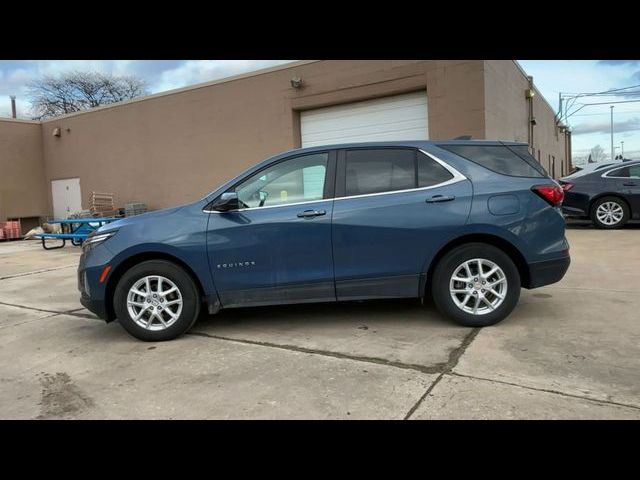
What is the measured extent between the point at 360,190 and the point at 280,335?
156 cm

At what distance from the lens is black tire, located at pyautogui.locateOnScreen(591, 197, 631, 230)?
11.7m

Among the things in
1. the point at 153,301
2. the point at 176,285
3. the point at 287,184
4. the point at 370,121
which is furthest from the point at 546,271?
the point at 370,121

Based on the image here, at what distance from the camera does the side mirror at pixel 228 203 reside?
471 cm

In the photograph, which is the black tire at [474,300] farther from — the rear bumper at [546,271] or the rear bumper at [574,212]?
the rear bumper at [574,212]

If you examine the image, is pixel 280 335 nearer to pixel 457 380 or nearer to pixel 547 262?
pixel 457 380

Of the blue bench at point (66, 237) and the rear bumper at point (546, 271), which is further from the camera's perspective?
the blue bench at point (66, 237)

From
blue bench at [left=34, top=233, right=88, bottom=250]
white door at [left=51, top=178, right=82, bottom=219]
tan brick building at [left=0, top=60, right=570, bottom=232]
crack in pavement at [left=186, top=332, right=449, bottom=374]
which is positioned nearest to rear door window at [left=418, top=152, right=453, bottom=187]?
crack in pavement at [left=186, top=332, right=449, bottom=374]

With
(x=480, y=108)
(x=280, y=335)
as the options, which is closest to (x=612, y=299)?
(x=280, y=335)

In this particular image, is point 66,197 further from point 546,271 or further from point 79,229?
point 546,271

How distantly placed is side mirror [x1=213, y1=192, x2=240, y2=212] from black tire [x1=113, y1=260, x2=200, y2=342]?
68 cm

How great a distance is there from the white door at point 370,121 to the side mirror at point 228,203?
8.61m

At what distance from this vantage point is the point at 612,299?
5.68 metres

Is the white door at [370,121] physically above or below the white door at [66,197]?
above

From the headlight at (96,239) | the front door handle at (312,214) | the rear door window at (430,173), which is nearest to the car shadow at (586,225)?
the rear door window at (430,173)
